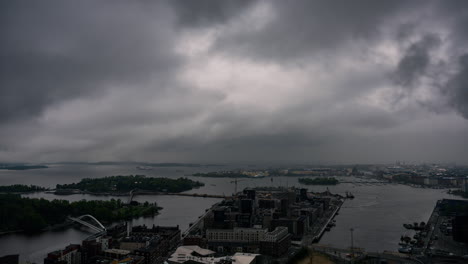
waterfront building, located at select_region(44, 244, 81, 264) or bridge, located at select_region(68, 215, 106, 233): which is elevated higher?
waterfront building, located at select_region(44, 244, 81, 264)

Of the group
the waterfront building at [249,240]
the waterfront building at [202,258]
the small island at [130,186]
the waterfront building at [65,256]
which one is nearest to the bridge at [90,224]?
the waterfront building at [65,256]

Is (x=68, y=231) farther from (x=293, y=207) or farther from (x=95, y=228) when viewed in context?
(x=293, y=207)

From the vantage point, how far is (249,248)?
10.6 metres

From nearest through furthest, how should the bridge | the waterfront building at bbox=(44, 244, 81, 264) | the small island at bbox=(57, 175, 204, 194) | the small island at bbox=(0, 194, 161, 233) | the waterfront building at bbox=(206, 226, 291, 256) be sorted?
the waterfront building at bbox=(44, 244, 81, 264) < the waterfront building at bbox=(206, 226, 291, 256) < the small island at bbox=(0, 194, 161, 233) < the bridge < the small island at bbox=(57, 175, 204, 194)

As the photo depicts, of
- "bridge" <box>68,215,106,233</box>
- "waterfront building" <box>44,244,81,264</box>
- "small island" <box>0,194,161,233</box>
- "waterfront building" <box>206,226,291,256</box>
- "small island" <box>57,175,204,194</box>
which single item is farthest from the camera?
"small island" <box>57,175,204,194</box>

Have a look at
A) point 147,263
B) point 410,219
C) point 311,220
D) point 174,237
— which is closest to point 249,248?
point 174,237

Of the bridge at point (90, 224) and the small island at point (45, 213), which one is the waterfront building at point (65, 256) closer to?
the bridge at point (90, 224)

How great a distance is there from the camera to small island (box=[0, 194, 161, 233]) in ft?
44.0

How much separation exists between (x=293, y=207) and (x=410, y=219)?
505cm

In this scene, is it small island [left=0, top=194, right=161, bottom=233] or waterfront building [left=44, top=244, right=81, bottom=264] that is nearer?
waterfront building [left=44, top=244, right=81, bottom=264]

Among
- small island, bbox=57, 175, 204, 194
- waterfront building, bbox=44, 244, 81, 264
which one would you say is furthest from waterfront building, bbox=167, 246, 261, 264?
small island, bbox=57, 175, 204, 194

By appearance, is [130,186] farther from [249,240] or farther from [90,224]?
[249,240]

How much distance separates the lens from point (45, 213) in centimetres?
1509

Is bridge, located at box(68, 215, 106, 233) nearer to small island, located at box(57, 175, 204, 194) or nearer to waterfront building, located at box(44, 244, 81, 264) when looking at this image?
waterfront building, located at box(44, 244, 81, 264)
